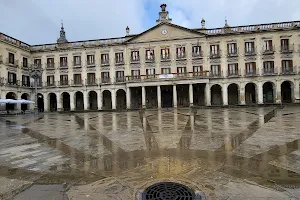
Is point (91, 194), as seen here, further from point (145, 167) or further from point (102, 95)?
point (102, 95)

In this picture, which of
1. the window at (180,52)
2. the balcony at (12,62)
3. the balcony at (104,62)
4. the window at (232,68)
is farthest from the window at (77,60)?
the window at (232,68)

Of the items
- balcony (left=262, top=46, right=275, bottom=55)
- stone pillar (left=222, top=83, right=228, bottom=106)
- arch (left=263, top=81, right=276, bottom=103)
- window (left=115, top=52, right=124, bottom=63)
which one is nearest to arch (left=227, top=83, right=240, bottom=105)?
stone pillar (left=222, top=83, right=228, bottom=106)

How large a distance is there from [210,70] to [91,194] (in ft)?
116

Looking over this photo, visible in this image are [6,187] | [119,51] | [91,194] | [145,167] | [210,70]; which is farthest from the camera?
[119,51]

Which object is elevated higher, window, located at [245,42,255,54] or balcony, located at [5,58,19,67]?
window, located at [245,42,255,54]

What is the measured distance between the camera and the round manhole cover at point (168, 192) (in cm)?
371

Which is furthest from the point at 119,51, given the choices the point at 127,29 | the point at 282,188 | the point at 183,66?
the point at 282,188

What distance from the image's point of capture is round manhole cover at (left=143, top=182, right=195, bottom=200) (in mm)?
3713

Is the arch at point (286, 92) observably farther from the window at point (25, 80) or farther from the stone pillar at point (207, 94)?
the window at point (25, 80)

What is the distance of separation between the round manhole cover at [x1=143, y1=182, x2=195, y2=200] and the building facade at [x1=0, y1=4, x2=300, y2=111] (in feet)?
99.3

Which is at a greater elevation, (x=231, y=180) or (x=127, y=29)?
(x=127, y=29)

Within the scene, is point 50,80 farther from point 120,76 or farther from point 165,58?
point 165,58

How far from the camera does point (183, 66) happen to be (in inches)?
1465

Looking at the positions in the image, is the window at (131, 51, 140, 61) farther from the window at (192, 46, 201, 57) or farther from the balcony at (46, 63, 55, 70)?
the balcony at (46, 63, 55, 70)
